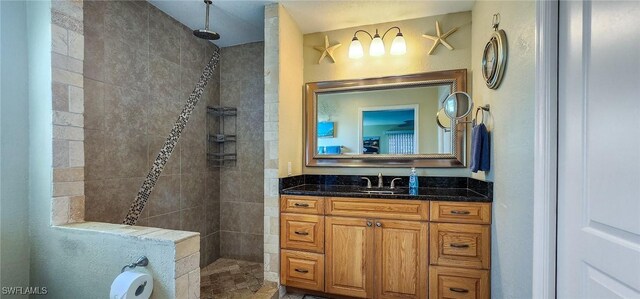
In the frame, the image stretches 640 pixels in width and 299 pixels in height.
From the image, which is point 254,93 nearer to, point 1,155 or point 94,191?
point 94,191

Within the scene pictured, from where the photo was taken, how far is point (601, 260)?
898mm

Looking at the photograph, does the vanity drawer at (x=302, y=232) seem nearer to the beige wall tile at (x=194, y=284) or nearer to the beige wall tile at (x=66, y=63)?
the beige wall tile at (x=194, y=284)

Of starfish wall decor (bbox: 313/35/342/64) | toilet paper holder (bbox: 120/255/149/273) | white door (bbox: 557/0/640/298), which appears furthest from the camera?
starfish wall decor (bbox: 313/35/342/64)

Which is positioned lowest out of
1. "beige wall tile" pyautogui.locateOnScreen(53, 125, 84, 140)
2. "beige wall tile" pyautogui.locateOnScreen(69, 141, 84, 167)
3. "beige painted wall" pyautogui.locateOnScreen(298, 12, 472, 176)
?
"beige wall tile" pyautogui.locateOnScreen(69, 141, 84, 167)

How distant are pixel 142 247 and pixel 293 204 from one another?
3.69 feet

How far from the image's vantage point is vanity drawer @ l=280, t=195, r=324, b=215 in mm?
2082

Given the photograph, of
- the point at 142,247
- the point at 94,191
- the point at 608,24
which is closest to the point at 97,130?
the point at 94,191

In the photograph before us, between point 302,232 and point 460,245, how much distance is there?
120 cm

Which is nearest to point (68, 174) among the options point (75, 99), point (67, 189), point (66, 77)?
point (67, 189)

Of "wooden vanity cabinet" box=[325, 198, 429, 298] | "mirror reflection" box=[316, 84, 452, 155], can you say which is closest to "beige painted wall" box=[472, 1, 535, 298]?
"wooden vanity cabinet" box=[325, 198, 429, 298]

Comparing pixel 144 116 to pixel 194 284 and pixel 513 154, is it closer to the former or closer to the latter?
pixel 194 284

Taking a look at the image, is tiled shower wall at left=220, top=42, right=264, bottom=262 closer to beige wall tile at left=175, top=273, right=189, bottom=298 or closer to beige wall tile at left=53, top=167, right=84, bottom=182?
beige wall tile at left=53, top=167, right=84, bottom=182

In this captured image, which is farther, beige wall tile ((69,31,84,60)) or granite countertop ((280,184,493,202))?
granite countertop ((280,184,493,202))

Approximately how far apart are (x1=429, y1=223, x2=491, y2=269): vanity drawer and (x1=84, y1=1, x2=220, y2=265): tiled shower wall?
7.68ft
